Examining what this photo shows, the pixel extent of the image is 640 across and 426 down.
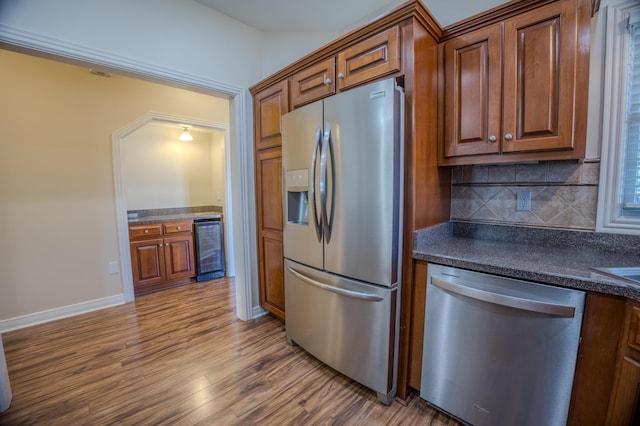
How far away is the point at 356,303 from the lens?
1568 mm

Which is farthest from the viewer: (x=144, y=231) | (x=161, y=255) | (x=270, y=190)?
(x=161, y=255)

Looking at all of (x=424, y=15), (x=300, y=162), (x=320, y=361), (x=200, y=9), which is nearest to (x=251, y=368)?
(x=320, y=361)

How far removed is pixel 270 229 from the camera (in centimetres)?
238

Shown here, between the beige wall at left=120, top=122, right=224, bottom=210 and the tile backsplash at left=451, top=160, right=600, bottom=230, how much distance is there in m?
3.37

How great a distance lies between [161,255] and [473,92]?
12.0 ft

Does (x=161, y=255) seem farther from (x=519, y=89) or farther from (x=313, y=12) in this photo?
(x=519, y=89)

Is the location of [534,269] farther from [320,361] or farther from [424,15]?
[320,361]

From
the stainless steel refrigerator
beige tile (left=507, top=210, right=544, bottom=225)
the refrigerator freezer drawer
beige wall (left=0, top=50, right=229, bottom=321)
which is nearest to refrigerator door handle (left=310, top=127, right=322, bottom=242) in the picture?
the stainless steel refrigerator

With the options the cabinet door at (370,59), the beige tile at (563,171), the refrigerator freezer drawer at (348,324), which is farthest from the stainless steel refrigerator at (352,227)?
the beige tile at (563,171)

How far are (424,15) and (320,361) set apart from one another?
2.28 m

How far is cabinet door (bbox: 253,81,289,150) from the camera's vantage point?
7.02ft

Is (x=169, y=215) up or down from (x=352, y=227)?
down

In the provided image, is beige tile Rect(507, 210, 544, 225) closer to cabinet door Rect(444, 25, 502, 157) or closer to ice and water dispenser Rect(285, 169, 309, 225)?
cabinet door Rect(444, 25, 502, 157)

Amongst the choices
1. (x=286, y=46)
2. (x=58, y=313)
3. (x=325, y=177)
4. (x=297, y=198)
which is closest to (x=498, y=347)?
(x=325, y=177)
